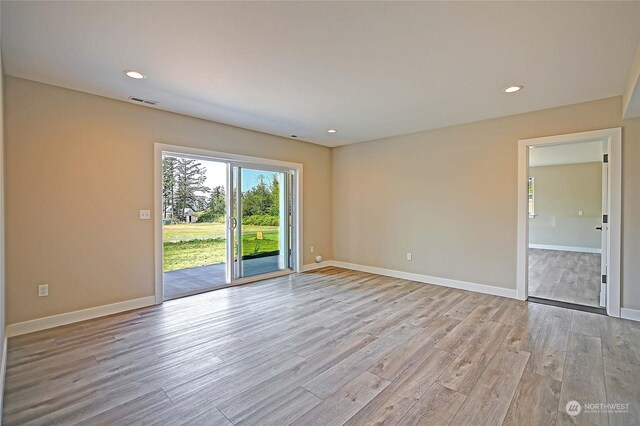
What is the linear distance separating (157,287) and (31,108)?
94.9 inches

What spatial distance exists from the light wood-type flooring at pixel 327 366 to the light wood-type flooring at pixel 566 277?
0.73 m

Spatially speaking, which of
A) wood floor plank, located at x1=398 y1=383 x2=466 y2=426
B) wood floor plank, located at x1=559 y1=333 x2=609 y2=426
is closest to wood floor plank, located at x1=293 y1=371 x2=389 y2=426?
wood floor plank, located at x1=398 y1=383 x2=466 y2=426

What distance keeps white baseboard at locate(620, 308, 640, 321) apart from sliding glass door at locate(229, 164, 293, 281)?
15.7ft

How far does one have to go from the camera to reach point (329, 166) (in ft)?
21.6

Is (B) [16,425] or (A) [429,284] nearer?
(B) [16,425]

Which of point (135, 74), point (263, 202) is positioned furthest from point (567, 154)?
point (135, 74)

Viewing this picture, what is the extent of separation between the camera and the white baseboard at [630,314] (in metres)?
3.44

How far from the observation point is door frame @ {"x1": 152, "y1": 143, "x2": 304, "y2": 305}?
400 cm

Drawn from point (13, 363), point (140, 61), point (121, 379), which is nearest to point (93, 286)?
point (13, 363)

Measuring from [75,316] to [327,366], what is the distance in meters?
2.97

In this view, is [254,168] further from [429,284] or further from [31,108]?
[429,284]

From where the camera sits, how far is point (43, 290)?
3186 millimetres

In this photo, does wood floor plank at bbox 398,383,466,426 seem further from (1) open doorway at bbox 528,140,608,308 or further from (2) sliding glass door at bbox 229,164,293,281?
(1) open doorway at bbox 528,140,608,308

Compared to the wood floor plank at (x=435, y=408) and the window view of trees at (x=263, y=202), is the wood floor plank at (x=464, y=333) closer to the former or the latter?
the wood floor plank at (x=435, y=408)
